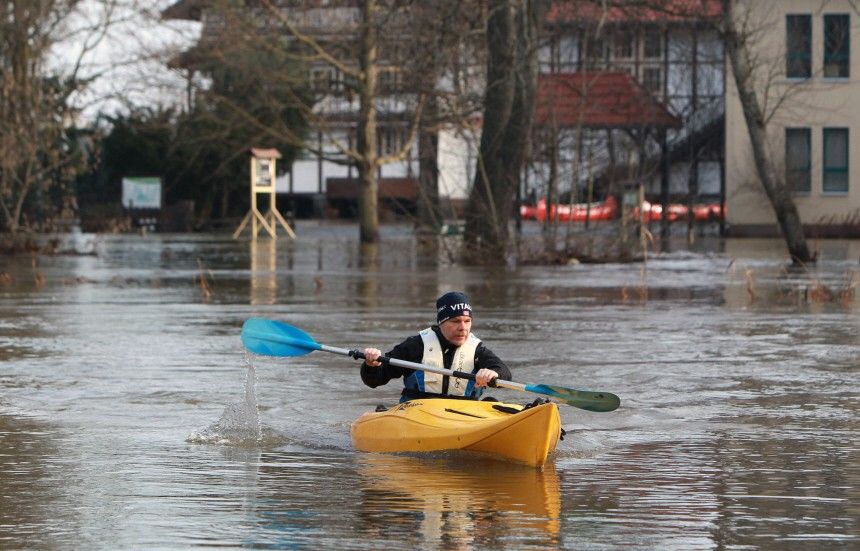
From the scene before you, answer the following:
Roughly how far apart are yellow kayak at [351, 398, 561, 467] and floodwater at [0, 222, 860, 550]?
125mm

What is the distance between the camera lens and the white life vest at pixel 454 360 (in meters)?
10.8

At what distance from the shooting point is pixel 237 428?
36.7 ft

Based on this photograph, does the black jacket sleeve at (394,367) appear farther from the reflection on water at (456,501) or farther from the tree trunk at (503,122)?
the tree trunk at (503,122)

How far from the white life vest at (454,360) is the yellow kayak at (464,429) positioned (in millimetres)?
414

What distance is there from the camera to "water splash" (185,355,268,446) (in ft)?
35.5

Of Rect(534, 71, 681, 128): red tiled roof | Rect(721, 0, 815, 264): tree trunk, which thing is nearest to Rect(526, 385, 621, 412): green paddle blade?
Rect(721, 0, 815, 264): tree trunk

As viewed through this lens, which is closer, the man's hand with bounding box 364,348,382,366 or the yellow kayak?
the yellow kayak

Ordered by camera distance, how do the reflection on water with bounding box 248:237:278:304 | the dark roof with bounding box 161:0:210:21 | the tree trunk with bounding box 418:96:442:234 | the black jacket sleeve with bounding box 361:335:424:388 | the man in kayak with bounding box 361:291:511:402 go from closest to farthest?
1. the man in kayak with bounding box 361:291:511:402
2. the black jacket sleeve with bounding box 361:335:424:388
3. the reflection on water with bounding box 248:237:278:304
4. the tree trunk with bounding box 418:96:442:234
5. the dark roof with bounding box 161:0:210:21

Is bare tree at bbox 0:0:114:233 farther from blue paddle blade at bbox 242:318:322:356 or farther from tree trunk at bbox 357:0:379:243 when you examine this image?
blue paddle blade at bbox 242:318:322:356

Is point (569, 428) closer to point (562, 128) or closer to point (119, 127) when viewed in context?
point (562, 128)

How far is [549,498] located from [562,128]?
3454 centimetres

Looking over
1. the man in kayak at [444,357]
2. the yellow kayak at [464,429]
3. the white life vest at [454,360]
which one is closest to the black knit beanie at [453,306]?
the man in kayak at [444,357]

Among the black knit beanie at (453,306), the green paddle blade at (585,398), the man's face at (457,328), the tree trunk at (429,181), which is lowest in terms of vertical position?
the green paddle blade at (585,398)

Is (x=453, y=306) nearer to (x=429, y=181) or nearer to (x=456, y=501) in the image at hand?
(x=456, y=501)
